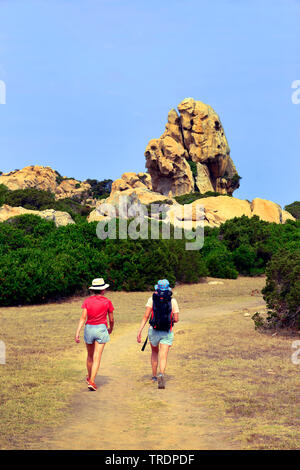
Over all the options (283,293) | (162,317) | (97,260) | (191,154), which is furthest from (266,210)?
(162,317)

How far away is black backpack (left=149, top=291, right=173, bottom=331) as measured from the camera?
775cm

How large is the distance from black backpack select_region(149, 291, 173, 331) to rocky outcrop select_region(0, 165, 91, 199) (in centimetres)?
7545

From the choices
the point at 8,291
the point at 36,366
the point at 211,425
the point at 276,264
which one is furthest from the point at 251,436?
the point at 8,291

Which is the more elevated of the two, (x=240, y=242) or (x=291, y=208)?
(x=291, y=208)

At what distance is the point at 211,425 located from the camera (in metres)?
6.10

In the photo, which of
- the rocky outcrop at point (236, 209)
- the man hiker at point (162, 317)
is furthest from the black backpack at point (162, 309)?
the rocky outcrop at point (236, 209)

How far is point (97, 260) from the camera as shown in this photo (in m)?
21.3

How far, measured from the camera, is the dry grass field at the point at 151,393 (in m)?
5.63

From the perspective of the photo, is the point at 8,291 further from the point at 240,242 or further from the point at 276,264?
the point at 240,242

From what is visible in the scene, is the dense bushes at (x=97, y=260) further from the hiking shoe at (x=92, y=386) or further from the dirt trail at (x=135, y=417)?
the hiking shoe at (x=92, y=386)
